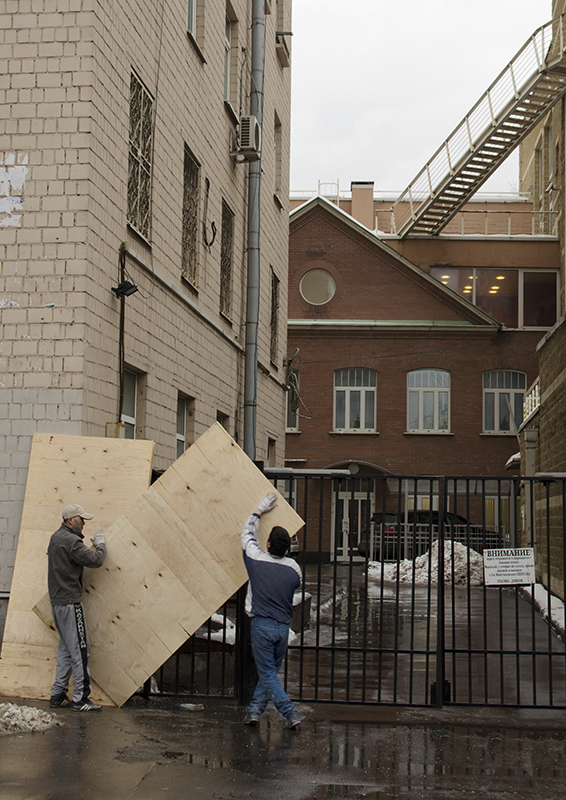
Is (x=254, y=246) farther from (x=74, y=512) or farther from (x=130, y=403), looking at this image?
(x=74, y=512)

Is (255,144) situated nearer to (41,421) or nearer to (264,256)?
(264,256)

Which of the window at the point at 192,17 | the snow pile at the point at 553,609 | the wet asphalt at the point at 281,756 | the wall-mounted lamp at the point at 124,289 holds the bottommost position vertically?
the wet asphalt at the point at 281,756

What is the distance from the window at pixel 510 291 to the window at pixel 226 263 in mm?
21447

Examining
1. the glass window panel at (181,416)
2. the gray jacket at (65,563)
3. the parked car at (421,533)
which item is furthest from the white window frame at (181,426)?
the gray jacket at (65,563)

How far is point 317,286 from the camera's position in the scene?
3488 cm

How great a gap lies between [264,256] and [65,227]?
10.1 m

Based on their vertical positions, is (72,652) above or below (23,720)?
above

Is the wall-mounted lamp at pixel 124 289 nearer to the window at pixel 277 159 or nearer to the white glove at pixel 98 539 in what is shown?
the white glove at pixel 98 539

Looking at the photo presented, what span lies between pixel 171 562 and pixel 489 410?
89.8 ft

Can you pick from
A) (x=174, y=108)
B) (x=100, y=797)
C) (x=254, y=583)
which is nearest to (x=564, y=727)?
(x=254, y=583)

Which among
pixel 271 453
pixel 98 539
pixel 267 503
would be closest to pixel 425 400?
pixel 271 453

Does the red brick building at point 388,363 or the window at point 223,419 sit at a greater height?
the red brick building at point 388,363

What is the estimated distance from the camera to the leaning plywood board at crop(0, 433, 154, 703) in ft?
25.9

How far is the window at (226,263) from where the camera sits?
15.5 m
